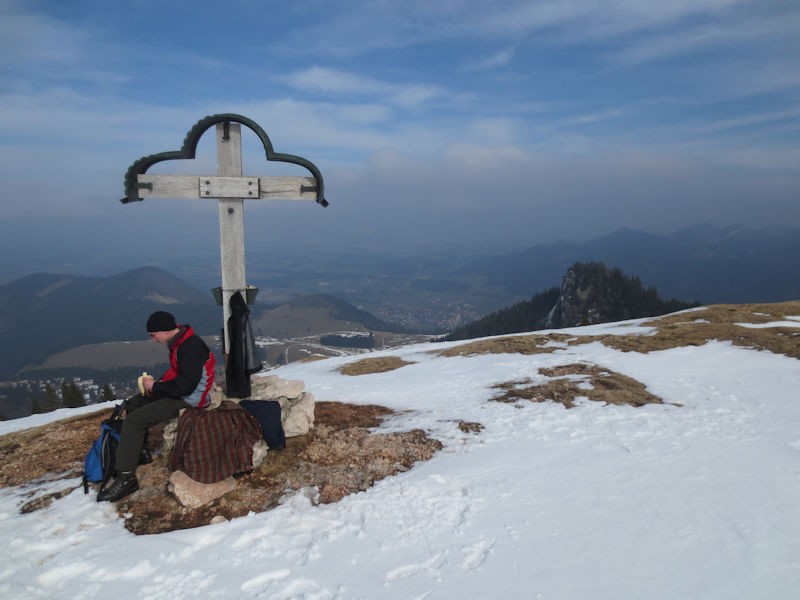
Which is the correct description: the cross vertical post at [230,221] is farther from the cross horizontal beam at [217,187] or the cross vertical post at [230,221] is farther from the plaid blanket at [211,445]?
the plaid blanket at [211,445]

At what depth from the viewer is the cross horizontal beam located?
955cm

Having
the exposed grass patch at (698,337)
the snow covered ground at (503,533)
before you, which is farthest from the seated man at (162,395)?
the exposed grass patch at (698,337)

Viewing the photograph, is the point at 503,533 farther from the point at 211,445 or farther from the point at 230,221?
the point at 230,221

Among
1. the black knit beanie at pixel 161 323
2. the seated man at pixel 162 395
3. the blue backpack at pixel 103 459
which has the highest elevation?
Answer: the black knit beanie at pixel 161 323

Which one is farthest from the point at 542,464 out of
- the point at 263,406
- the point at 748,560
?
the point at 263,406

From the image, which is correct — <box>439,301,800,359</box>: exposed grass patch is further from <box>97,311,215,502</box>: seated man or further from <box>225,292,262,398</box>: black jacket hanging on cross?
<box>97,311,215,502</box>: seated man

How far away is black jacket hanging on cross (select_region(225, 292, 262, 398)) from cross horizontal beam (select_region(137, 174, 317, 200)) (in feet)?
6.97

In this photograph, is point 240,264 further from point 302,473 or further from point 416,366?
point 416,366

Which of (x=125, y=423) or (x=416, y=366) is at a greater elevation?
(x=125, y=423)

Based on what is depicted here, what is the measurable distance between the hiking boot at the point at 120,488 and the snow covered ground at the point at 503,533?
211mm

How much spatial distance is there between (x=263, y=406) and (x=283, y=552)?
3.23 metres

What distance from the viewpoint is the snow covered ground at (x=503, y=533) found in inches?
214

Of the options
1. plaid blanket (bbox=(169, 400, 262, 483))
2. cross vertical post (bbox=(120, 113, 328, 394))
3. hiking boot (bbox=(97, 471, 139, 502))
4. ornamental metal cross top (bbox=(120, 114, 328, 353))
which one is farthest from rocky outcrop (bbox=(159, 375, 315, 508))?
ornamental metal cross top (bbox=(120, 114, 328, 353))

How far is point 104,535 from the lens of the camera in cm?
677
